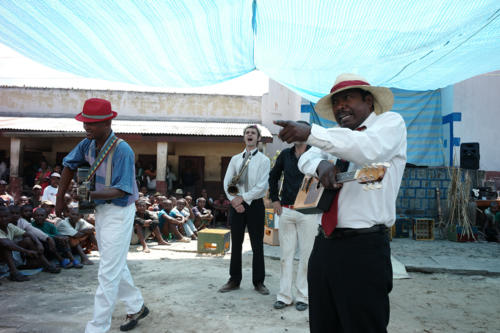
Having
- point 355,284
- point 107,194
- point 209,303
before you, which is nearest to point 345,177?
point 355,284

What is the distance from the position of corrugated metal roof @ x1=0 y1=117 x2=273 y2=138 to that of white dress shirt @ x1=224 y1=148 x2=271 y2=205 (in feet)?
26.2

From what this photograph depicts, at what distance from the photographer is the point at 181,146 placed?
594 inches

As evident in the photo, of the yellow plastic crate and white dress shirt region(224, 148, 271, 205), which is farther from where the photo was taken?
the yellow plastic crate

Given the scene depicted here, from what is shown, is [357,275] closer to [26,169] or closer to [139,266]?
[139,266]

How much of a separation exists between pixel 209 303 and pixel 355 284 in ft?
8.52

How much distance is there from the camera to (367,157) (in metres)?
1.54

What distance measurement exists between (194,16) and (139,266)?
12.6ft

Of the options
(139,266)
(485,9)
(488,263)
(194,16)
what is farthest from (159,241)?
(485,9)

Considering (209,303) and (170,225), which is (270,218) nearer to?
(170,225)

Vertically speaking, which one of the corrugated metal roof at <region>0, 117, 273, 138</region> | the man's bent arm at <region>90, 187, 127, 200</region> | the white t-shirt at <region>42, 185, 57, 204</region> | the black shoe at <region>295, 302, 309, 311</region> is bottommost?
the black shoe at <region>295, 302, 309, 311</region>

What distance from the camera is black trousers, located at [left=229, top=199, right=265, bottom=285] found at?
4.43 m

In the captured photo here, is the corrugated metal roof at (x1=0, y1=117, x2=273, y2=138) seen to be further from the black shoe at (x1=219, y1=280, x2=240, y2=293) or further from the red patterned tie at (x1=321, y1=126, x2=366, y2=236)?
the red patterned tie at (x1=321, y1=126, x2=366, y2=236)

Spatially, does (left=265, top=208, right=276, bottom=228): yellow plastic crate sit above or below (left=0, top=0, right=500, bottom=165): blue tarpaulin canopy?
below

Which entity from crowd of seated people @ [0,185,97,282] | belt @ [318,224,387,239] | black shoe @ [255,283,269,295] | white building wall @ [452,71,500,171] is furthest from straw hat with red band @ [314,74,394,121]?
white building wall @ [452,71,500,171]
